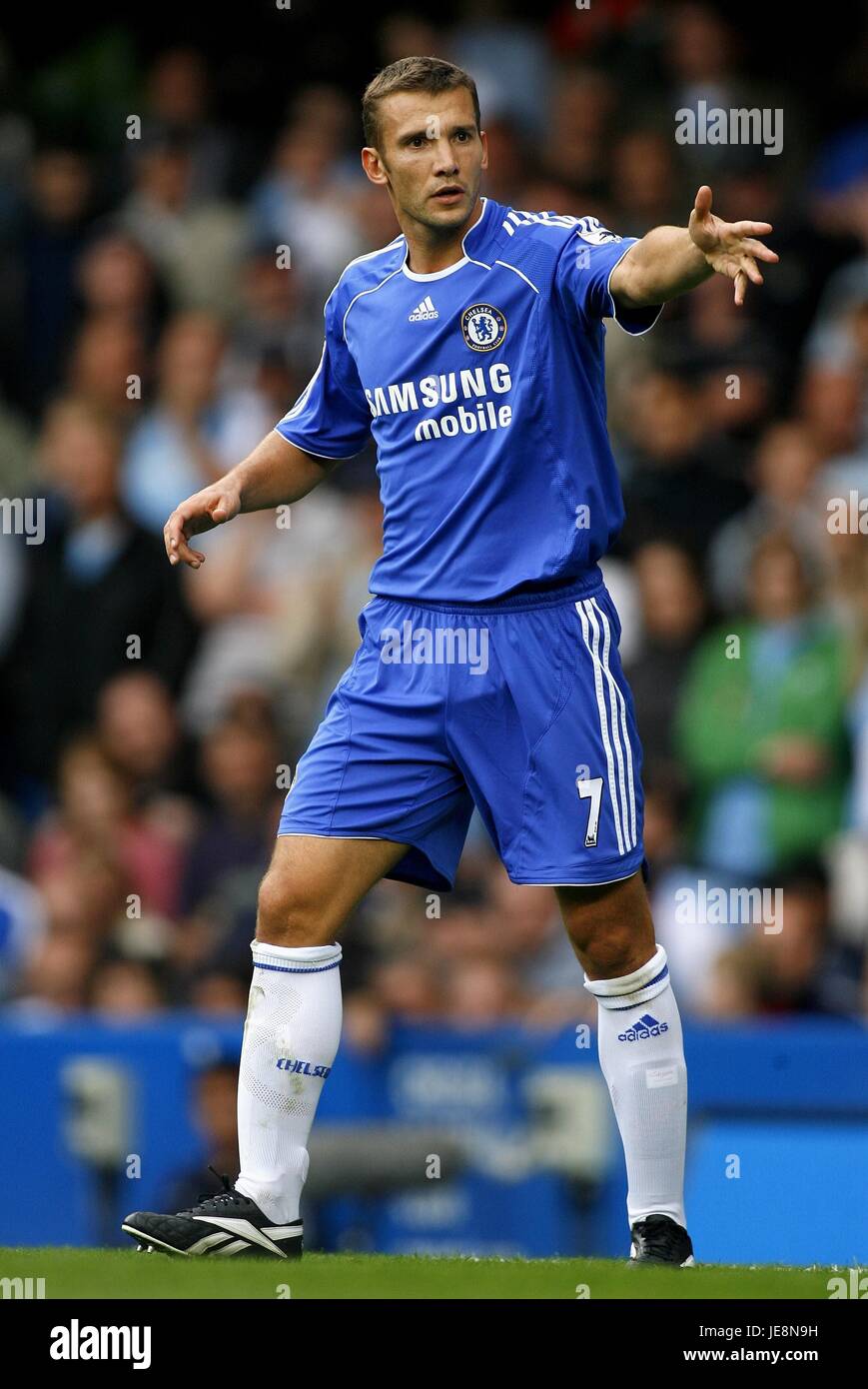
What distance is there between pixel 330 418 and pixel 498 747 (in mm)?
1092

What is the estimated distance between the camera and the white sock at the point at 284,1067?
225 inches

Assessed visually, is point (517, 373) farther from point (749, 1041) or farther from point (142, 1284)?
point (749, 1041)

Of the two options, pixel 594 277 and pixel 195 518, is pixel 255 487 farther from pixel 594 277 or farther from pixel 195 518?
pixel 594 277

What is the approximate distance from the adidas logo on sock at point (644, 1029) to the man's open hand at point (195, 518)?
153 cm

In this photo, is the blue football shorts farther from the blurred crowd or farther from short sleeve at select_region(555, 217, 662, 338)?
the blurred crowd

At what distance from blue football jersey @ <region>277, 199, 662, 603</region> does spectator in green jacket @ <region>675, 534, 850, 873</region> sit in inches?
186

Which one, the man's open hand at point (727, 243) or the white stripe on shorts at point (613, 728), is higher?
the man's open hand at point (727, 243)

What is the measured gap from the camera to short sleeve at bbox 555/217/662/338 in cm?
545
